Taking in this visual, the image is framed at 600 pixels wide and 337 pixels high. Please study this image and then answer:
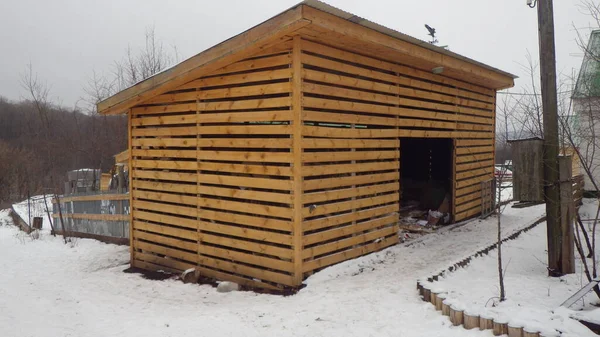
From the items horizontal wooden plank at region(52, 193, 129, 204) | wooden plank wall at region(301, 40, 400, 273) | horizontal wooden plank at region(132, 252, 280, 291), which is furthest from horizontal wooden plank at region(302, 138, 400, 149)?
horizontal wooden plank at region(52, 193, 129, 204)

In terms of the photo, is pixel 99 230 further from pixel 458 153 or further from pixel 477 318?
pixel 477 318

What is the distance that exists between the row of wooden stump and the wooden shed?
201 cm

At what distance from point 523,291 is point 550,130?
206 centimetres

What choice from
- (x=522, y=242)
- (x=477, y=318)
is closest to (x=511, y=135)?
(x=522, y=242)

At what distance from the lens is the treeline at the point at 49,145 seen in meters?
22.0

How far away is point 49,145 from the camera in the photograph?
21516mm

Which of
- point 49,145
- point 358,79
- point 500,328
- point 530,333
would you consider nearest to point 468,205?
point 358,79

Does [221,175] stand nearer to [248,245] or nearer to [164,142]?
[248,245]

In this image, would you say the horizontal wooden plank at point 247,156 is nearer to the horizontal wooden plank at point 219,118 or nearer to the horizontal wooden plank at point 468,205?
the horizontal wooden plank at point 219,118

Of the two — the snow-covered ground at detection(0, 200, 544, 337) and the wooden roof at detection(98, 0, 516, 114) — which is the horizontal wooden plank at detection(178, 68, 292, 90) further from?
the snow-covered ground at detection(0, 200, 544, 337)

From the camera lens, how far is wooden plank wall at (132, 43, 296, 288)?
5934mm

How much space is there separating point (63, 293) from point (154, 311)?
87.2 inches

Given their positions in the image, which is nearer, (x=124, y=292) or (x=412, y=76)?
(x=124, y=292)

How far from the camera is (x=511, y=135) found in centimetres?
734
